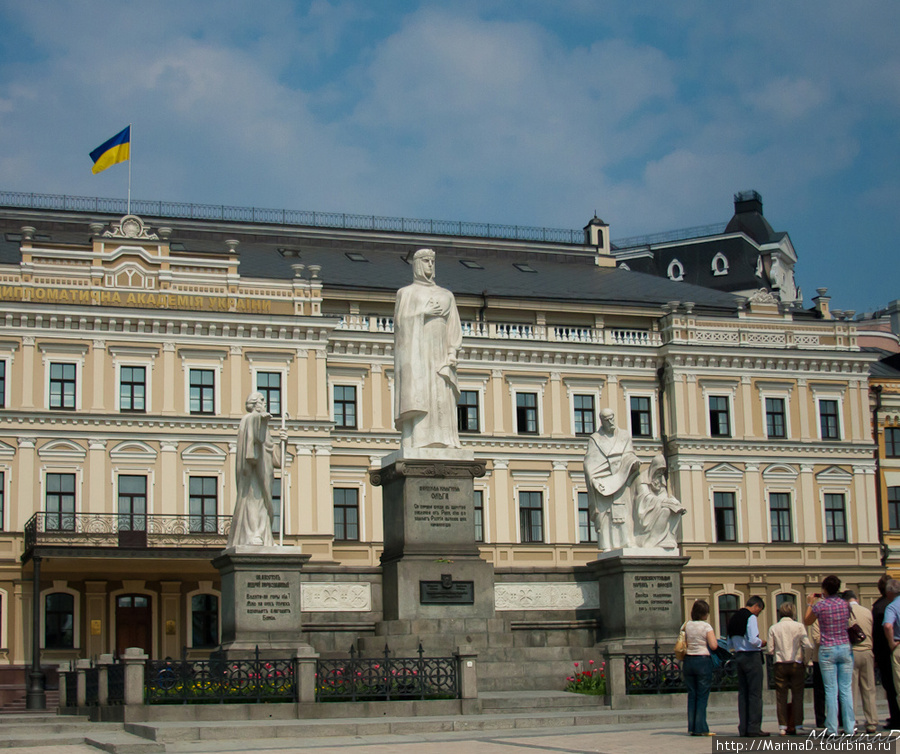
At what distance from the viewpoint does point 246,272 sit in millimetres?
54594

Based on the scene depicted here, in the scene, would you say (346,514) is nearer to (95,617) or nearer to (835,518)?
(95,617)

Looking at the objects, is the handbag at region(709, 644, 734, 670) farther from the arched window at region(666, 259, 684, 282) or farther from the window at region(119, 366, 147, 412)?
the arched window at region(666, 259, 684, 282)

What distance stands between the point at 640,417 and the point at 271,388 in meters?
14.6

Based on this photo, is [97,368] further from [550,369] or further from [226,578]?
[226,578]

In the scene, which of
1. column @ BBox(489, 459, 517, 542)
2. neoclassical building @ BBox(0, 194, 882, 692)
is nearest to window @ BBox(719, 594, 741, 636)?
neoclassical building @ BBox(0, 194, 882, 692)

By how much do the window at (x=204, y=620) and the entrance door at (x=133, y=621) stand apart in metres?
1.41

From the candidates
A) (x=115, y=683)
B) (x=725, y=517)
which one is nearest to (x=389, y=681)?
(x=115, y=683)

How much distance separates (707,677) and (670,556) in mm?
7281

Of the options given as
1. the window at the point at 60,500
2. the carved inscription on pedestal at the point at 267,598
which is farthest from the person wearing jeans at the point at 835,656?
the window at the point at 60,500

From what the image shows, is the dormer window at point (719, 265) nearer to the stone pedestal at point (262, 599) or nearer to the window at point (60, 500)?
the window at point (60, 500)

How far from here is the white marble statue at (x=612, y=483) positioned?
24.2m

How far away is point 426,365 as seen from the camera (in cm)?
2344

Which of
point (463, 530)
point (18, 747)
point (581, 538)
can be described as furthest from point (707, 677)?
point (581, 538)

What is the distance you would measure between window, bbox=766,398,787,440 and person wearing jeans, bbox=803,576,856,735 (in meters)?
41.8
